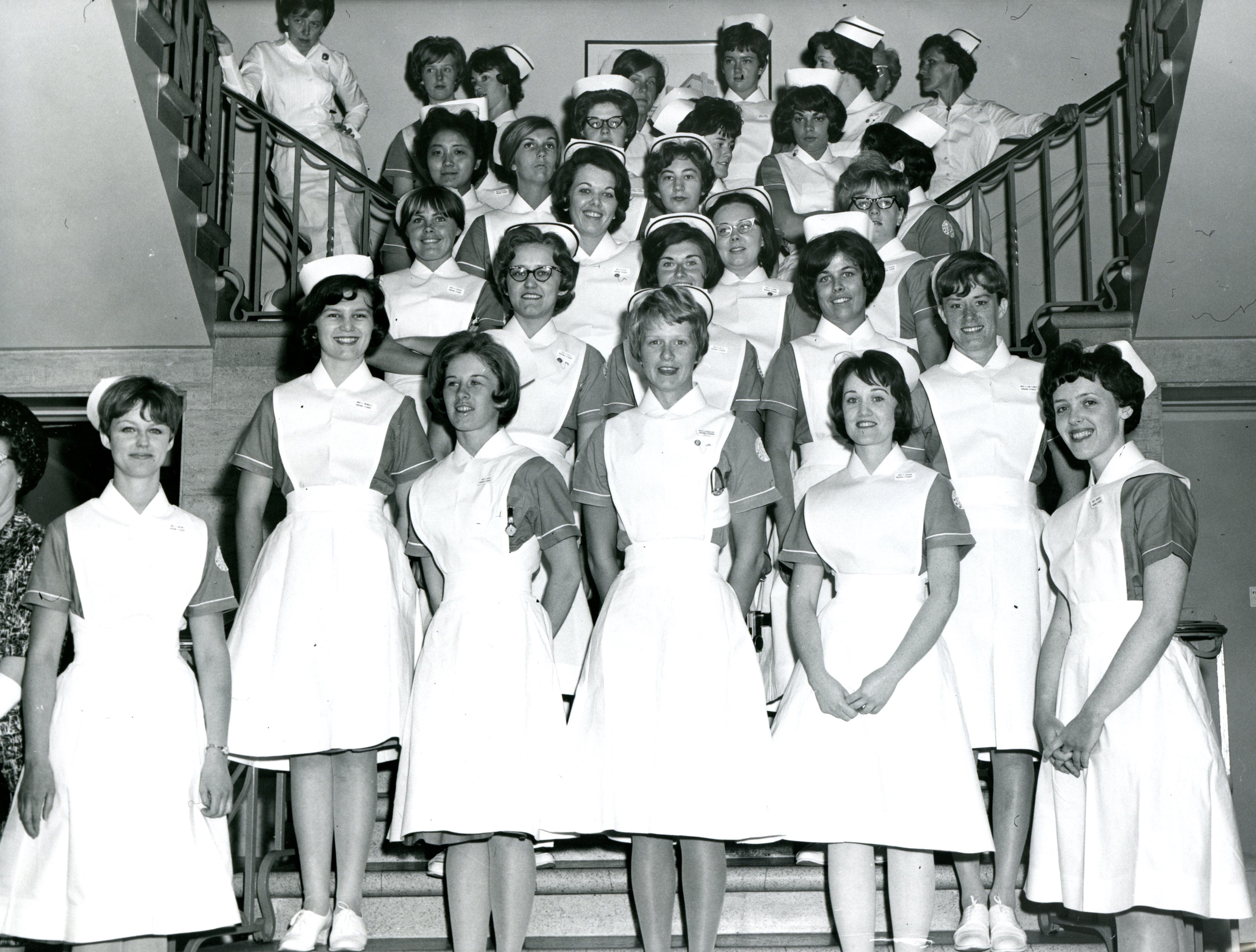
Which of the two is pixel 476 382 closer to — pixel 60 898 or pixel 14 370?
pixel 60 898

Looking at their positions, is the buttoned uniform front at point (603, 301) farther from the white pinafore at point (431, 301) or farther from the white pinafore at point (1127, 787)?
the white pinafore at point (1127, 787)

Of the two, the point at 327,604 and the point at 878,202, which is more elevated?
the point at 878,202

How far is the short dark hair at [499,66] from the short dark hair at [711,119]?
4.29 ft

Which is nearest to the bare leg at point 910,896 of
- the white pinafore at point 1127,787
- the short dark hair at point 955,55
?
the white pinafore at point 1127,787

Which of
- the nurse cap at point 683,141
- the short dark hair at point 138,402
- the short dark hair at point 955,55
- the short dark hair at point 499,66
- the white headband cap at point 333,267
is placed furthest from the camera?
the short dark hair at point 955,55

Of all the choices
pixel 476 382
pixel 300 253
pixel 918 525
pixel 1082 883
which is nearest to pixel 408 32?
pixel 300 253

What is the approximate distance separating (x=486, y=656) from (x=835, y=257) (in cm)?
162

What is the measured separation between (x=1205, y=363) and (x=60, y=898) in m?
4.60

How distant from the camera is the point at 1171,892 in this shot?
3170 millimetres

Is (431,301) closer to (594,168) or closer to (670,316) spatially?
(594,168)

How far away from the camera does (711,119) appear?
5.65 metres

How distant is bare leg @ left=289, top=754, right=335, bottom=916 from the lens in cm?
351

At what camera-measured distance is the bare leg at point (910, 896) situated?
3.29 meters

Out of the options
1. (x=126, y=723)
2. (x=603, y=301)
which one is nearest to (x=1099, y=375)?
(x=603, y=301)
